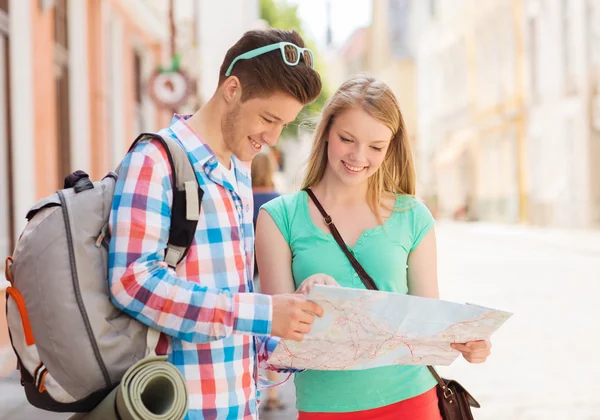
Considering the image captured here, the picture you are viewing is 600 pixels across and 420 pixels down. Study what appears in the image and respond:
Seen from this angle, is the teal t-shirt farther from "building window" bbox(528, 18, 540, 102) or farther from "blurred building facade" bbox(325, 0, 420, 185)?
"blurred building facade" bbox(325, 0, 420, 185)

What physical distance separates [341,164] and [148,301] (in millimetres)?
931

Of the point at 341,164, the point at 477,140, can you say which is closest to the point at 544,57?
the point at 477,140

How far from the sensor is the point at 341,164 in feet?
7.89

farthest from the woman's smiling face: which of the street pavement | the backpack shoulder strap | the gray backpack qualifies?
the street pavement

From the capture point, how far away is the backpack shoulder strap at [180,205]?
1724 mm

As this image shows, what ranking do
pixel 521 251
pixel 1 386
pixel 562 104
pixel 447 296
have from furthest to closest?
pixel 562 104 → pixel 521 251 → pixel 447 296 → pixel 1 386

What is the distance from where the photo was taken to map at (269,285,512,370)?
6.37ft

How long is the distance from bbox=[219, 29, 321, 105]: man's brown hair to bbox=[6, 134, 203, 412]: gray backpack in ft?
1.53

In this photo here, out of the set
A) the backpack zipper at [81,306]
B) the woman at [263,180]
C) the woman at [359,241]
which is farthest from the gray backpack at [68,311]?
the woman at [263,180]

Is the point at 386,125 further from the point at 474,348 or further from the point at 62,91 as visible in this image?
the point at 62,91

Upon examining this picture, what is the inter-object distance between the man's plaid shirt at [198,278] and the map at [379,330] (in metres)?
0.18

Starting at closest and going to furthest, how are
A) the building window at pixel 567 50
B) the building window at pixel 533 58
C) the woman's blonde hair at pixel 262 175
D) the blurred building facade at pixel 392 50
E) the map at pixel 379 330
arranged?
the map at pixel 379 330
the woman's blonde hair at pixel 262 175
the building window at pixel 567 50
the building window at pixel 533 58
the blurred building facade at pixel 392 50

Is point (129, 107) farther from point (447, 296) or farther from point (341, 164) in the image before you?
point (341, 164)

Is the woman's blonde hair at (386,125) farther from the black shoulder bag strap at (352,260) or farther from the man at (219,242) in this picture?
the man at (219,242)
